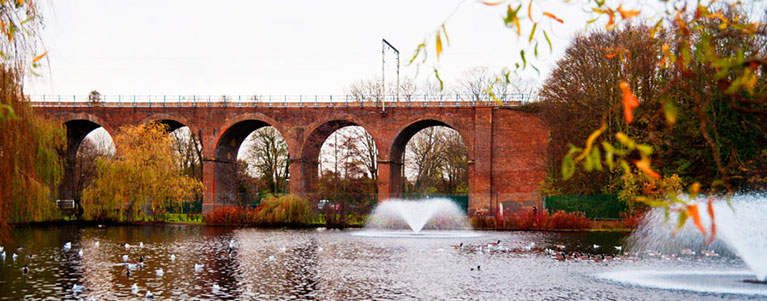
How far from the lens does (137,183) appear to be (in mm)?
32031

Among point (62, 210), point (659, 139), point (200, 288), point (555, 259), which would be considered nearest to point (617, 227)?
point (659, 139)

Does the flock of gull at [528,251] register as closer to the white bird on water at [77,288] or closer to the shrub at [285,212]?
the white bird on water at [77,288]

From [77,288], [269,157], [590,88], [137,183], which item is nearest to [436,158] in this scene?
[269,157]

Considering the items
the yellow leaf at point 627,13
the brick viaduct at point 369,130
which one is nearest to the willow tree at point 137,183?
the brick viaduct at point 369,130

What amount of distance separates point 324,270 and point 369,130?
1084 inches

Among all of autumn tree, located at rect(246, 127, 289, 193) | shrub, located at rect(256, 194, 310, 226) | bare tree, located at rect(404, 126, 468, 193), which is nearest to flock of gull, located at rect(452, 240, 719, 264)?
Result: shrub, located at rect(256, 194, 310, 226)

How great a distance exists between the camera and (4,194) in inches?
376

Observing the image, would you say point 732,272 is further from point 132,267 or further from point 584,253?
point 132,267

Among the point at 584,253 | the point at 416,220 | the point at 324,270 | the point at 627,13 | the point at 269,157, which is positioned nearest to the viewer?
the point at 627,13

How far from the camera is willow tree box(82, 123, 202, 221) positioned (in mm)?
31453

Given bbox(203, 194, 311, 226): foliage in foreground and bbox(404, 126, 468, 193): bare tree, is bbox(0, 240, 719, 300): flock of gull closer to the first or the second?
bbox(203, 194, 311, 226): foliage in foreground

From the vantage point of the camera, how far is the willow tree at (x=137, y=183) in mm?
31453

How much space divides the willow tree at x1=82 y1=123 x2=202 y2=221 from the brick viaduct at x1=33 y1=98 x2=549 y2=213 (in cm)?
856

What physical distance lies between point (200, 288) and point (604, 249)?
11351 millimetres
